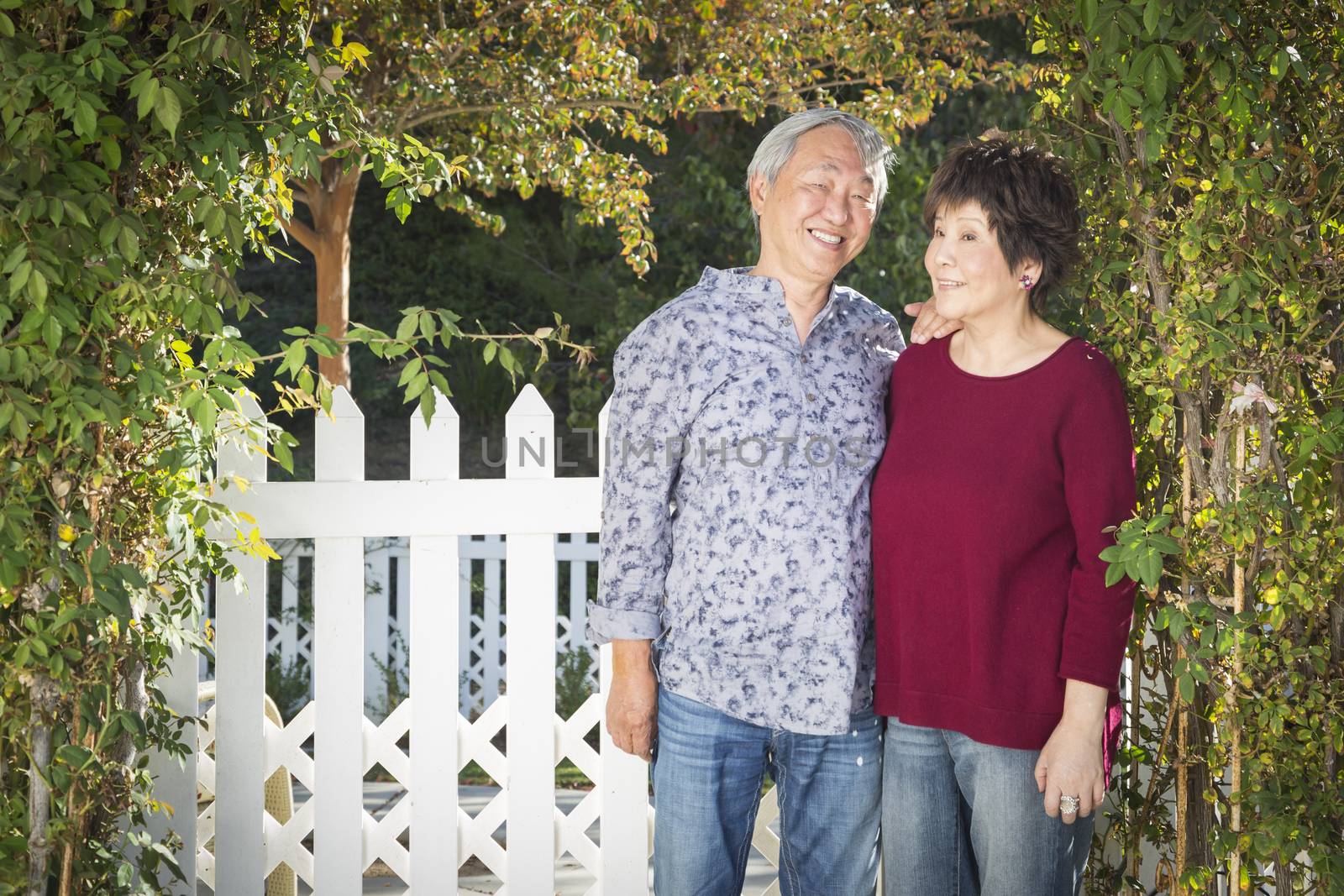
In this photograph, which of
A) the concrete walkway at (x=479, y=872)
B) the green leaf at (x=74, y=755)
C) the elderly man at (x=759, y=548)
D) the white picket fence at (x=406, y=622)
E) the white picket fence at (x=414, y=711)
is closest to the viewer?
the green leaf at (x=74, y=755)

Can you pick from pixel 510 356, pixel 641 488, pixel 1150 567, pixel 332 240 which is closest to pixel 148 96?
pixel 510 356

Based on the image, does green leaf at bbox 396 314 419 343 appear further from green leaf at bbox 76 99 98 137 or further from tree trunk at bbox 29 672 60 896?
tree trunk at bbox 29 672 60 896

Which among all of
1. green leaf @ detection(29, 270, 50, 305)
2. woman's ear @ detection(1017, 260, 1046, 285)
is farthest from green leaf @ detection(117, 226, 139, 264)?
woman's ear @ detection(1017, 260, 1046, 285)

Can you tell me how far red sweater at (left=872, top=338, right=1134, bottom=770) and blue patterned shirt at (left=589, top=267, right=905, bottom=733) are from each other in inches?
4.5

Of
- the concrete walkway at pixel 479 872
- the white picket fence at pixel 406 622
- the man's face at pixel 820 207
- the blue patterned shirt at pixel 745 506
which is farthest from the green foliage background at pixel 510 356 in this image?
the white picket fence at pixel 406 622

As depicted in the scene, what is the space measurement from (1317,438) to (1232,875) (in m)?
0.73

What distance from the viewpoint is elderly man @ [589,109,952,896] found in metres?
1.93

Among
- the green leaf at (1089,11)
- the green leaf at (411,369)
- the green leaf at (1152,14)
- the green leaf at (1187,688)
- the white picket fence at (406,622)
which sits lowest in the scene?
the white picket fence at (406,622)

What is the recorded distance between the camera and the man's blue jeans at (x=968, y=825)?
1775mm

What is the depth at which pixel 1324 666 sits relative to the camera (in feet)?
5.73

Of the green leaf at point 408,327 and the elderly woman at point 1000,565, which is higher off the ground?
the green leaf at point 408,327

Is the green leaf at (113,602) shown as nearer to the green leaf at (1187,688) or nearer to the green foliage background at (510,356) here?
the green foliage background at (510,356)

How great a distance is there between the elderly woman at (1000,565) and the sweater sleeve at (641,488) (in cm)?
36

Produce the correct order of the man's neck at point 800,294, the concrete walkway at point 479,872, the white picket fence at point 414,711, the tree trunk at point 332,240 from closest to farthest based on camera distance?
the man's neck at point 800,294, the white picket fence at point 414,711, the concrete walkway at point 479,872, the tree trunk at point 332,240
